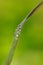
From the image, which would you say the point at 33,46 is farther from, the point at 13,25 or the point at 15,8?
the point at 15,8

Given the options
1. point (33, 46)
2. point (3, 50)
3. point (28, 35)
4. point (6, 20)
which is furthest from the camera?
point (6, 20)

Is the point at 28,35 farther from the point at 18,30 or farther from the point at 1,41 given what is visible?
the point at 18,30

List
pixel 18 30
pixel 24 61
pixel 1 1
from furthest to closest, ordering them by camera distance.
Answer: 1. pixel 1 1
2. pixel 24 61
3. pixel 18 30

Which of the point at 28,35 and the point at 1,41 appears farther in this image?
the point at 28,35

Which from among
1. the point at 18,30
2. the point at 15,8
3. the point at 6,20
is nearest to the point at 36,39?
the point at 6,20

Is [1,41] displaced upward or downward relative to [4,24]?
downward

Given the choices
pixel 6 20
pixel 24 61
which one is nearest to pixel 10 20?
pixel 6 20

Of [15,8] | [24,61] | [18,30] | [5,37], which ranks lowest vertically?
[18,30]
